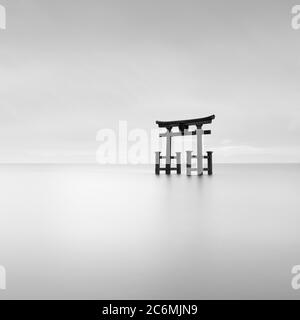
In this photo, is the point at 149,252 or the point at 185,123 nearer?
the point at 149,252

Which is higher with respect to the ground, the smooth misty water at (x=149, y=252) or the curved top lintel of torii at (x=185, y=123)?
the curved top lintel of torii at (x=185, y=123)

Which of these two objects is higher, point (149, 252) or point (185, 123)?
point (185, 123)

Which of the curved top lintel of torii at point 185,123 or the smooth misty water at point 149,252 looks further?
the curved top lintel of torii at point 185,123

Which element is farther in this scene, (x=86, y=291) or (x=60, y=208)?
(x=60, y=208)

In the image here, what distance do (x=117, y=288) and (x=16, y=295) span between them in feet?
2.27

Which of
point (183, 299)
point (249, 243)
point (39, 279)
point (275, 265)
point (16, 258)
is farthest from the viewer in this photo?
point (249, 243)

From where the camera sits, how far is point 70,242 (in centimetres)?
359

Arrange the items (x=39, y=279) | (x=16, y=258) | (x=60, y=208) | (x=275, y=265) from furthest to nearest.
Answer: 1. (x=60, y=208)
2. (x=16, y=258)
3. (x=275, y=265)
4. (x=39, y=279)

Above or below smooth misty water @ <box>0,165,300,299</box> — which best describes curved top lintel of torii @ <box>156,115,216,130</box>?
above

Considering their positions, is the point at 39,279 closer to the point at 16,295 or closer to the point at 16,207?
the point at 16,295

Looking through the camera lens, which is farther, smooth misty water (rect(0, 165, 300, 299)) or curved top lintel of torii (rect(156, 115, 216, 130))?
curved top lintel of torii (rect(156, 115, 216, 130))
